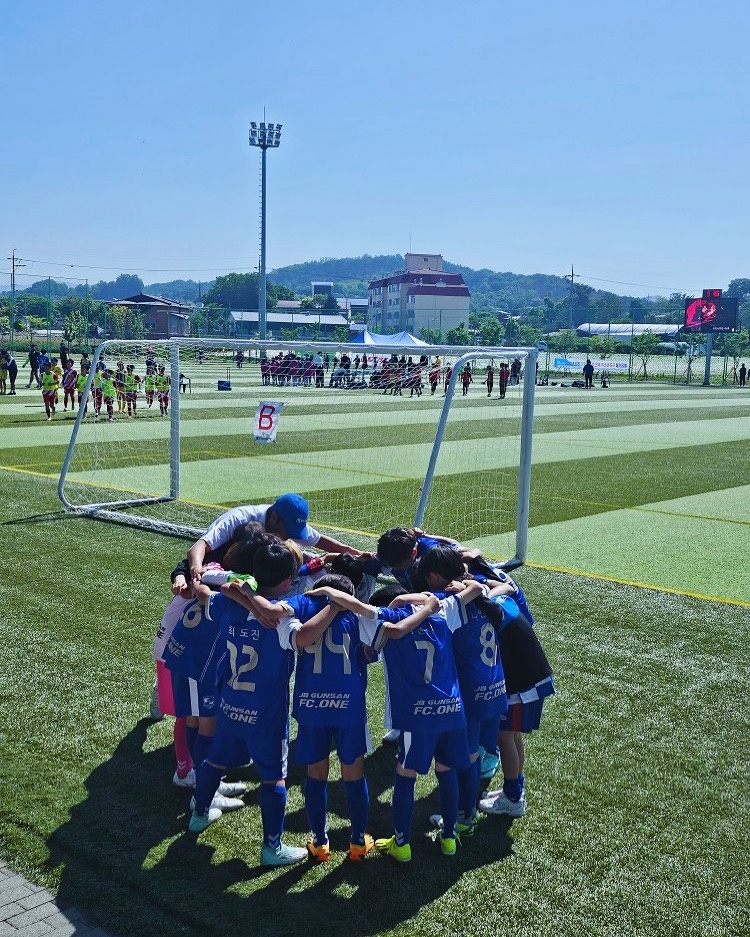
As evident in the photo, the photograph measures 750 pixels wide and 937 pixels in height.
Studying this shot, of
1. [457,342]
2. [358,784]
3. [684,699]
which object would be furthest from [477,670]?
[457,342]

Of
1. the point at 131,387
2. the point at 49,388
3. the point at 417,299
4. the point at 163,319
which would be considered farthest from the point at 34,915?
the point at 417,299

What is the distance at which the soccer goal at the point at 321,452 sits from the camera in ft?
37.5

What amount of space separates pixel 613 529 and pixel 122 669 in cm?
707

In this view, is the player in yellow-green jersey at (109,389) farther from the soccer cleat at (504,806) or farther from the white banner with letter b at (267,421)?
the soccer cleat at (504,806)

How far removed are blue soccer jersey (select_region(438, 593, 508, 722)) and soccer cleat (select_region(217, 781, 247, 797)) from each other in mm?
1369

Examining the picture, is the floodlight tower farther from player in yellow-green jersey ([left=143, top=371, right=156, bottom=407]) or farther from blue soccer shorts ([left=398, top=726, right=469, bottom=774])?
blue soccer shorts ([left=398, top=726, right=469, bottom=774])

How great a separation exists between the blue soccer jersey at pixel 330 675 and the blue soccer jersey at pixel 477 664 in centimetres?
58

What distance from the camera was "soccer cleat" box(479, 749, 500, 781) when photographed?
5.43 metres

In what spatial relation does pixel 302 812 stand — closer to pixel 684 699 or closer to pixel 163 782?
pixel 163 782

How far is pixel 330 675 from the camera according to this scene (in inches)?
171

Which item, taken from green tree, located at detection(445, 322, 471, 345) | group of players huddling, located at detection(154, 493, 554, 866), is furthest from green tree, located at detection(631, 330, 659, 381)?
group of players huddling, located at detection(154, 493, 554, 866)

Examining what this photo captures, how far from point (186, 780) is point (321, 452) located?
14.2 m

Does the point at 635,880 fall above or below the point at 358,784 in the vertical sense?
below

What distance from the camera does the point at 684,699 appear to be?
6.49 meters
